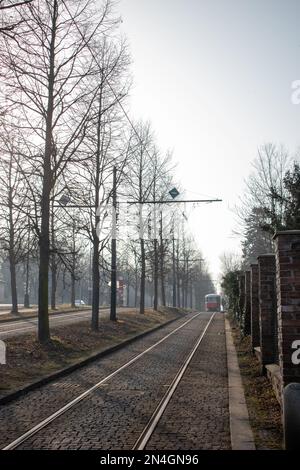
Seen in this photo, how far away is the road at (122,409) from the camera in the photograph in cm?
585

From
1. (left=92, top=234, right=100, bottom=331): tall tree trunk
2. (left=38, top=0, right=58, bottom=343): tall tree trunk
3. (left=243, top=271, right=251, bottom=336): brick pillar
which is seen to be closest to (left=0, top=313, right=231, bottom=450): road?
(left=38, top=0, right=58, bottom=343): tall tree trunk

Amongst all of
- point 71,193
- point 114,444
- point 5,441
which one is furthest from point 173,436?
point 71,193

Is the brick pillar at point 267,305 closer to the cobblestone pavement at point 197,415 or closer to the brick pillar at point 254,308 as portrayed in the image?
the cobblestone pavement at point 197,415

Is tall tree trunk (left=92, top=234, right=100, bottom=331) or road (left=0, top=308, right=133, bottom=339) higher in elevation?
tall tree trunk (left=92, top=234, right=100, bottom=331)

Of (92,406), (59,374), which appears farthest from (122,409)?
(59,374)

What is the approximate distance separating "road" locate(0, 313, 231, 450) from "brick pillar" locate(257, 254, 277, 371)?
110 cm

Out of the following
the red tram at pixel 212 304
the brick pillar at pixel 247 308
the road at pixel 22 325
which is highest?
the brick pillar at pixel 247 308

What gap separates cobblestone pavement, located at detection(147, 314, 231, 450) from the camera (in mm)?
5793

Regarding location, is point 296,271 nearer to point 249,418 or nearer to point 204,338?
point 249,418

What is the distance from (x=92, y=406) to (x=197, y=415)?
1.70 metres

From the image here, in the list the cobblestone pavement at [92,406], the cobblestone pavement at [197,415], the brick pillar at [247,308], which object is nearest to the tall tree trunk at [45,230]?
the cobblestone pavement at [92,406]

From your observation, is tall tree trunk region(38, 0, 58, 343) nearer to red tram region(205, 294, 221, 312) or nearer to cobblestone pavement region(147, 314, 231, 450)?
cobblestone pavement region(147, 314, 231, 450)

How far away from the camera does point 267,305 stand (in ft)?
33.7

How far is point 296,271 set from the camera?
6574 mm
